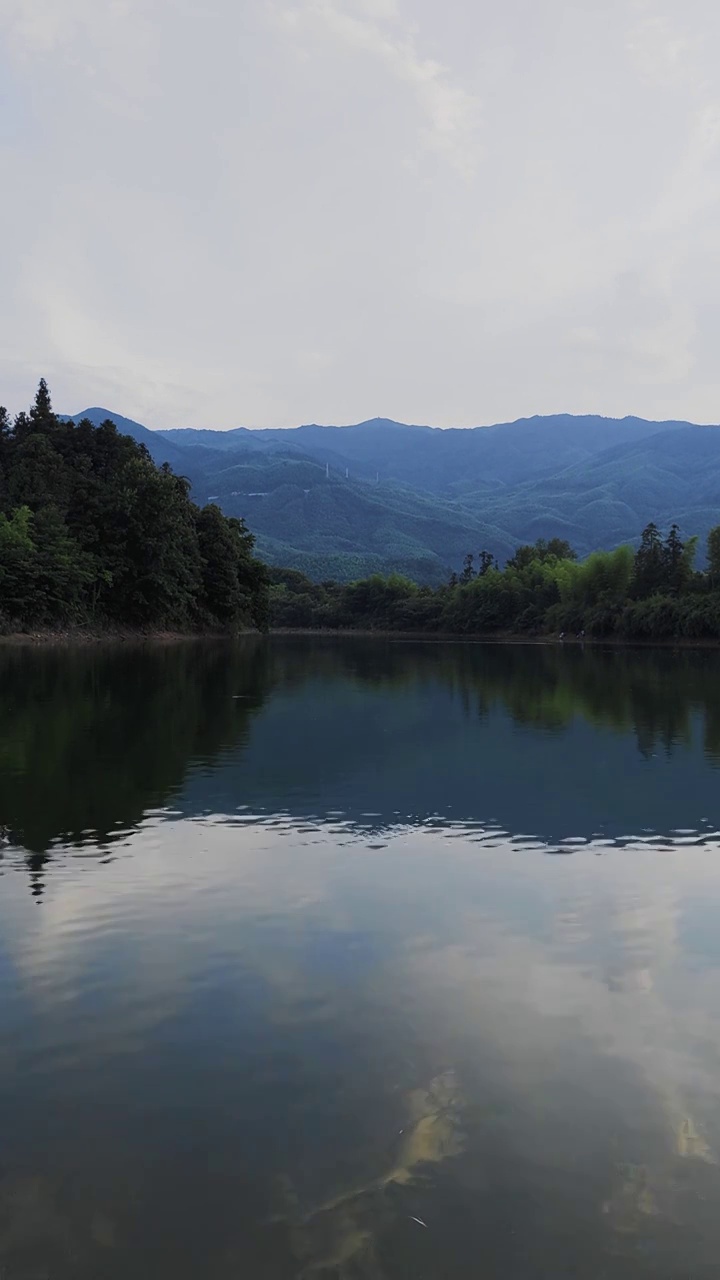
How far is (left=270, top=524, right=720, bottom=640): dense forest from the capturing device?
82.1 metres

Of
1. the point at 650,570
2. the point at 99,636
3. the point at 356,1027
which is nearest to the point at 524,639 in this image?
the point at 650,570

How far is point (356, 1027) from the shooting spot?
5.97 meters

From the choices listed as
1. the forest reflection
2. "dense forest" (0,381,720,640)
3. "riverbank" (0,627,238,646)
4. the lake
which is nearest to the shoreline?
"riverbank" (0,627,238,646)

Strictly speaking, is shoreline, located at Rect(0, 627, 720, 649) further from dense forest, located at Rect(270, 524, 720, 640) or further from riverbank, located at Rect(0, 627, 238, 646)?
dense forest, located at Rect(270, 524, 720, 640)

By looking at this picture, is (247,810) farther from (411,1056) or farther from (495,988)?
(411,1056)

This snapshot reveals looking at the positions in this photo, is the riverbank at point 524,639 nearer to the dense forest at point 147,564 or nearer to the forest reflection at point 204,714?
the dense forest at point 147,564

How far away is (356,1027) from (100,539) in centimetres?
6683

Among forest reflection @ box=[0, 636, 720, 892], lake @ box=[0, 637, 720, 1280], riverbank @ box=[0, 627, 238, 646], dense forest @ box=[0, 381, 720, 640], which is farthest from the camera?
dense forest @ box=[0, 381, 720, 640]

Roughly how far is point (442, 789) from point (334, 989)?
804 centimetres

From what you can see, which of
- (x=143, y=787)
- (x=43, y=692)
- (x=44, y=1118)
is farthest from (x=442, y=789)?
(x=43, y=692)

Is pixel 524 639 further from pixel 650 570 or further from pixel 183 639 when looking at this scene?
pixel 183 639

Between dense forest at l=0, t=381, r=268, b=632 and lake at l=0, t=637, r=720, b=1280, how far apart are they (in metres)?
47.0

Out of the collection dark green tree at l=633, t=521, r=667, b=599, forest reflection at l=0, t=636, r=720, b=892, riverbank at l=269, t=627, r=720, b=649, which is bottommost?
riverbank at l=269, t=627, r=720, b=649

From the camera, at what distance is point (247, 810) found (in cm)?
1260
